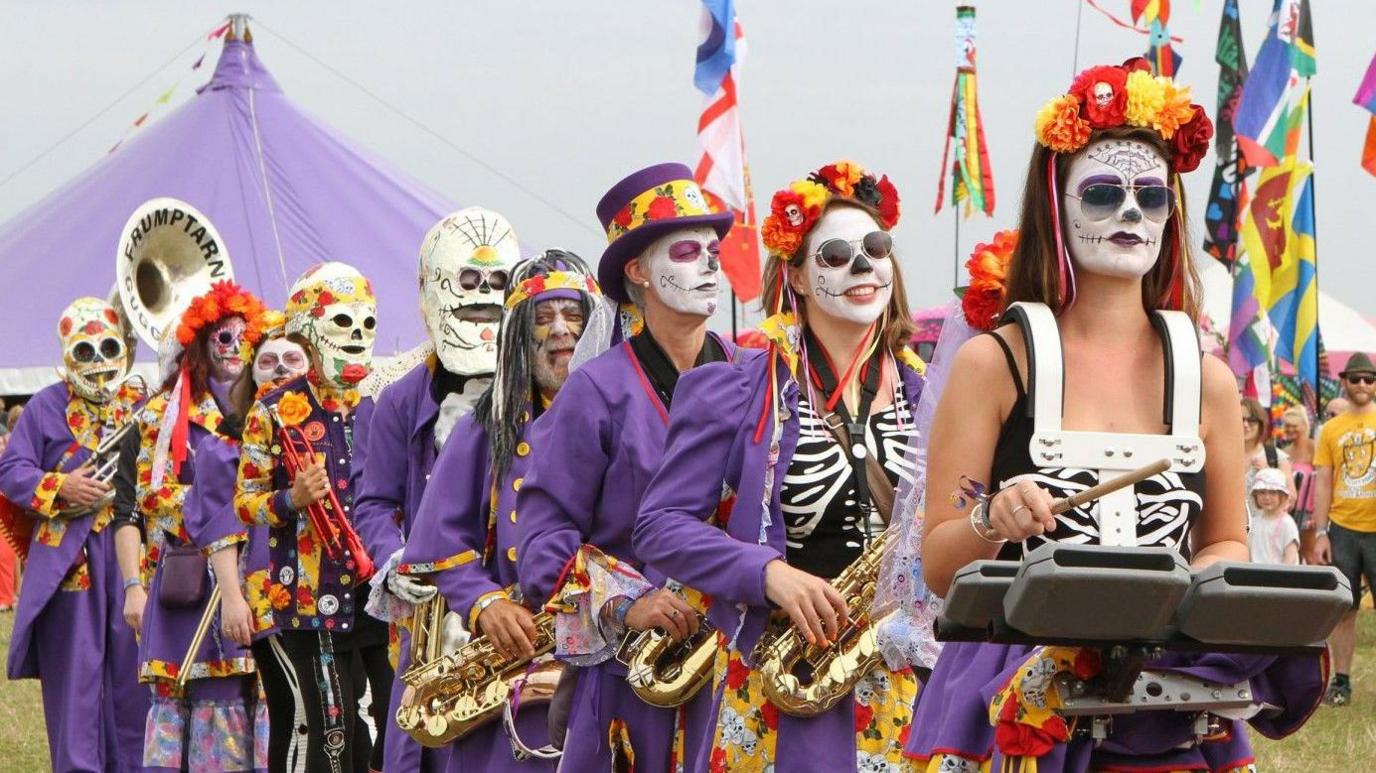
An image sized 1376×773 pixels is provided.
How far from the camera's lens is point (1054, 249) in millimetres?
3932

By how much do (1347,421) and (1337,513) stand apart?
55 centimetres

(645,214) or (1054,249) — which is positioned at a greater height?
(645,214)

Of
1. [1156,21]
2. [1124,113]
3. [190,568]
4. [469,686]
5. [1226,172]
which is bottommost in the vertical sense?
[469,686]

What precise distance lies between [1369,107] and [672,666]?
37.1 ft

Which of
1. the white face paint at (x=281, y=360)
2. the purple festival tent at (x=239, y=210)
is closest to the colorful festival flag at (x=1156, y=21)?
the purple festival tent at (x=239, y=210)

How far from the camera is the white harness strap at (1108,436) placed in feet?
12.2

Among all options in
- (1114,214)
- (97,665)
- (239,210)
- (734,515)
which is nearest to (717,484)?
(734,515)

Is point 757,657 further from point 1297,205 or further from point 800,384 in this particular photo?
point 1297,205

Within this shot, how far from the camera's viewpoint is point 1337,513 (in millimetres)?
13180

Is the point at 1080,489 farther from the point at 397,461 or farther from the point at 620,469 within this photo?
the point at 397,461

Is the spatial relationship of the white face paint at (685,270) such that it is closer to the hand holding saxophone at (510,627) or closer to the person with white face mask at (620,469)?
the person with white face mask at (620,469)

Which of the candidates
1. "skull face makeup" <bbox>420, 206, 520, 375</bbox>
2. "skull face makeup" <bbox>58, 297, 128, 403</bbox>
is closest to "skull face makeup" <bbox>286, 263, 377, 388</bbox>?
"skull face makeup" <bbox>420, 206, 520, 375</bbox>

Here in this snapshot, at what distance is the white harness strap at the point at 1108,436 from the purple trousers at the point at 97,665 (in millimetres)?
7744

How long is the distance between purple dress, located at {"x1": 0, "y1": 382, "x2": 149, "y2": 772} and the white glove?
4.15 m
